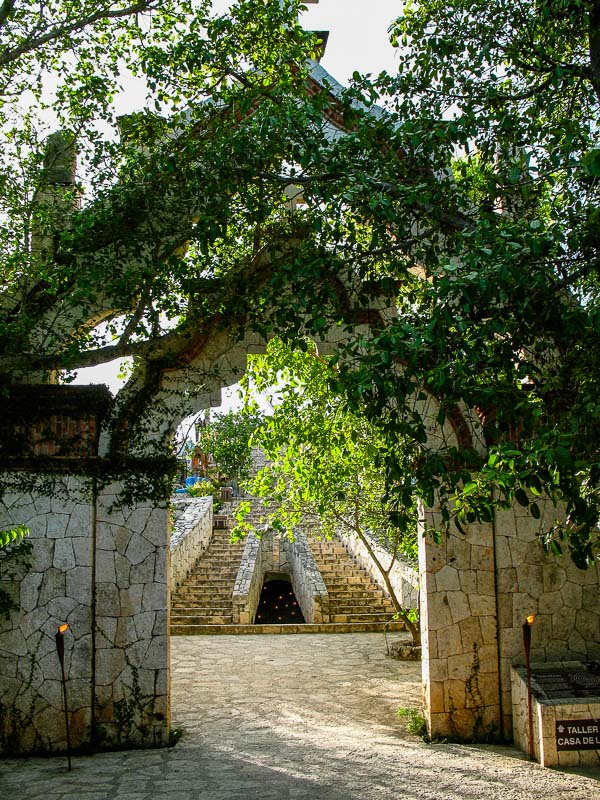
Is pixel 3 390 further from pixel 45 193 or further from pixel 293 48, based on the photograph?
pixel 293 48

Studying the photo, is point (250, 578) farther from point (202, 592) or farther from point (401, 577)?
point (401, 577)

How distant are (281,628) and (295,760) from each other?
7332 mm

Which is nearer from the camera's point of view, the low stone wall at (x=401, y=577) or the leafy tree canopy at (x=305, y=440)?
the leafy tree canopy at (x=305, y=440)

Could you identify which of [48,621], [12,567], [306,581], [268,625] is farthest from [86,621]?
[306,581]

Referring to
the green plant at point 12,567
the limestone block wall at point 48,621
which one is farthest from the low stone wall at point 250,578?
the green plant at point 12,567

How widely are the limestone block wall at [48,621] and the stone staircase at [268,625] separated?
6.73m

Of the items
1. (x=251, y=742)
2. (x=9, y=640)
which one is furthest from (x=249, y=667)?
(x=9, y=640)

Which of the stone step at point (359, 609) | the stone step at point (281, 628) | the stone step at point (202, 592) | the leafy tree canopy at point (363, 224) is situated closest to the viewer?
the leafy tree canopy at point (363, 224)

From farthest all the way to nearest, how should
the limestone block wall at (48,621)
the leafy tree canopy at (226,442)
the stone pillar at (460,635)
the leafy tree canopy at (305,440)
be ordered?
the leafy tree canopy at (226,442)
the leafy tree canopy at (305,440)
the stone pillar at (460,635)
the limestone block wall at (48,621)

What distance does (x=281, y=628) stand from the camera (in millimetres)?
14766

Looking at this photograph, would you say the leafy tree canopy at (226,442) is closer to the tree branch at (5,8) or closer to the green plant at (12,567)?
the green plant at (12,567)

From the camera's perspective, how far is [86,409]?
8242 millimetres

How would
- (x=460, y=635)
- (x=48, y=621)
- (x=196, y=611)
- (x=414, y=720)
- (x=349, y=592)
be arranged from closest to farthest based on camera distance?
(x=48, y=621) < (x=460, y=635) < (x=414, y=720) < (x=196, y=611) < (x=349, y=592)

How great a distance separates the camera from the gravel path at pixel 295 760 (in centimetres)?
655
